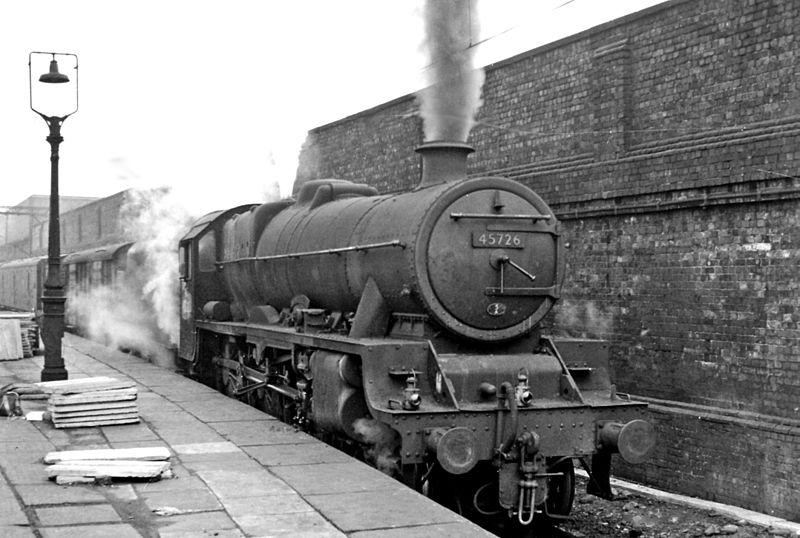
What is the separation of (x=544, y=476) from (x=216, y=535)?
8.52 feet

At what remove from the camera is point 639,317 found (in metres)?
9.02

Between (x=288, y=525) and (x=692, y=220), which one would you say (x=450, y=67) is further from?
(x=288, y=525)

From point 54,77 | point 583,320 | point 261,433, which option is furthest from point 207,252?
point 583,320

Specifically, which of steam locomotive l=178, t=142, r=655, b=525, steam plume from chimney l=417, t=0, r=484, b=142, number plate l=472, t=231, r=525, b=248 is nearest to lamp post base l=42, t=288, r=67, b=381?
steam locomotive l=178, t=142, r=655, b=525

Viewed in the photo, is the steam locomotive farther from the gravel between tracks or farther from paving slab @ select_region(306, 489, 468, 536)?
the gravel between tracks

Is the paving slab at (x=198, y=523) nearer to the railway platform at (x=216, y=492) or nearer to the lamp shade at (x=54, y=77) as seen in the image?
the railway platform at (x=216, y=492)

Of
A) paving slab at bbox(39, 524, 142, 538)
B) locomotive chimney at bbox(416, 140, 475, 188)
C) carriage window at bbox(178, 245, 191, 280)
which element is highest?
locomotive chimney at bbox(416, 140, 475, 188)

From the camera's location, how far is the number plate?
6910 millimetres

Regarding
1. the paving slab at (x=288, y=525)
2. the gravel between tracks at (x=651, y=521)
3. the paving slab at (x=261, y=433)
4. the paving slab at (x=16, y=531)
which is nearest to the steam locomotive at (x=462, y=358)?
the paving slab at (x=261, y=433)

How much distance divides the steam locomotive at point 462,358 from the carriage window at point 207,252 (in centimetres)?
436

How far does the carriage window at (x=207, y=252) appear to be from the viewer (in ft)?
40.4

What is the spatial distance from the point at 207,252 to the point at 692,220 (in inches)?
265

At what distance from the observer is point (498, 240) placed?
696 cm

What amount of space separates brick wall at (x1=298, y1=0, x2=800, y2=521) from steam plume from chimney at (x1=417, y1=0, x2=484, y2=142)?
5.31 feet
